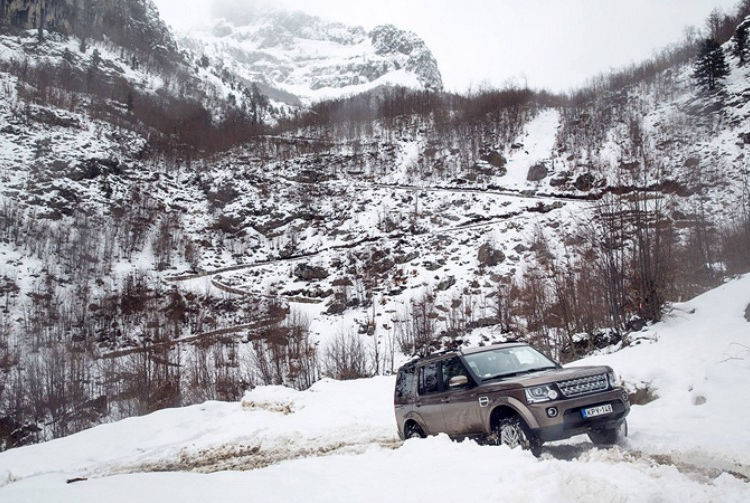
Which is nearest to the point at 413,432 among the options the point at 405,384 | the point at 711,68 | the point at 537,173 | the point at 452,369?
the point at 405,384

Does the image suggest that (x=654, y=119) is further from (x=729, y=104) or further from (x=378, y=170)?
(x=378, y=170)

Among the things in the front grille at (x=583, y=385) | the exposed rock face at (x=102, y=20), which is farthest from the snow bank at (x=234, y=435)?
the exposed rock face at (x=102, y=20)

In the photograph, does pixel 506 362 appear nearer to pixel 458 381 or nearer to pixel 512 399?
pixel 458 381

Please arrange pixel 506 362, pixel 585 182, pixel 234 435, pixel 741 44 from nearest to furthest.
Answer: pixel 506 362, pixel 234 435, pixel 585 182, pixel 741 44

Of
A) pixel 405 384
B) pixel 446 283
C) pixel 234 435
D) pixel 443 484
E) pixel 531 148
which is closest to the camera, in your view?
pixel 443 484

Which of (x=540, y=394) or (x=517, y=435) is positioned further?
(x=517, y=435)

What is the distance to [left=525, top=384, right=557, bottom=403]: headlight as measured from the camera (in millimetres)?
6195

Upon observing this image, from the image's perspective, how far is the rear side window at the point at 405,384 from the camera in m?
8.95

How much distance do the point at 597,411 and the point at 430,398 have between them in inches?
115

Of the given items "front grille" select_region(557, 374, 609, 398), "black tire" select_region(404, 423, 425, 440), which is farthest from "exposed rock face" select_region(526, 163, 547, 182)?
"front grille" select_region(557, 374, 609, 398)

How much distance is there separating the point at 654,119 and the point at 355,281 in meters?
45.5

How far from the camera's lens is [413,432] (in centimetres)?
873

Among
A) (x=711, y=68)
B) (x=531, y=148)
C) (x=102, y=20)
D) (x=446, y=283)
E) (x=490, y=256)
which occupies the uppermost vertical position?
(x=102, y=20)

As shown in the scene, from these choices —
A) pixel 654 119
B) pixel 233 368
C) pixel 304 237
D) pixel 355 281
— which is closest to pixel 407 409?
pixel 233 368
